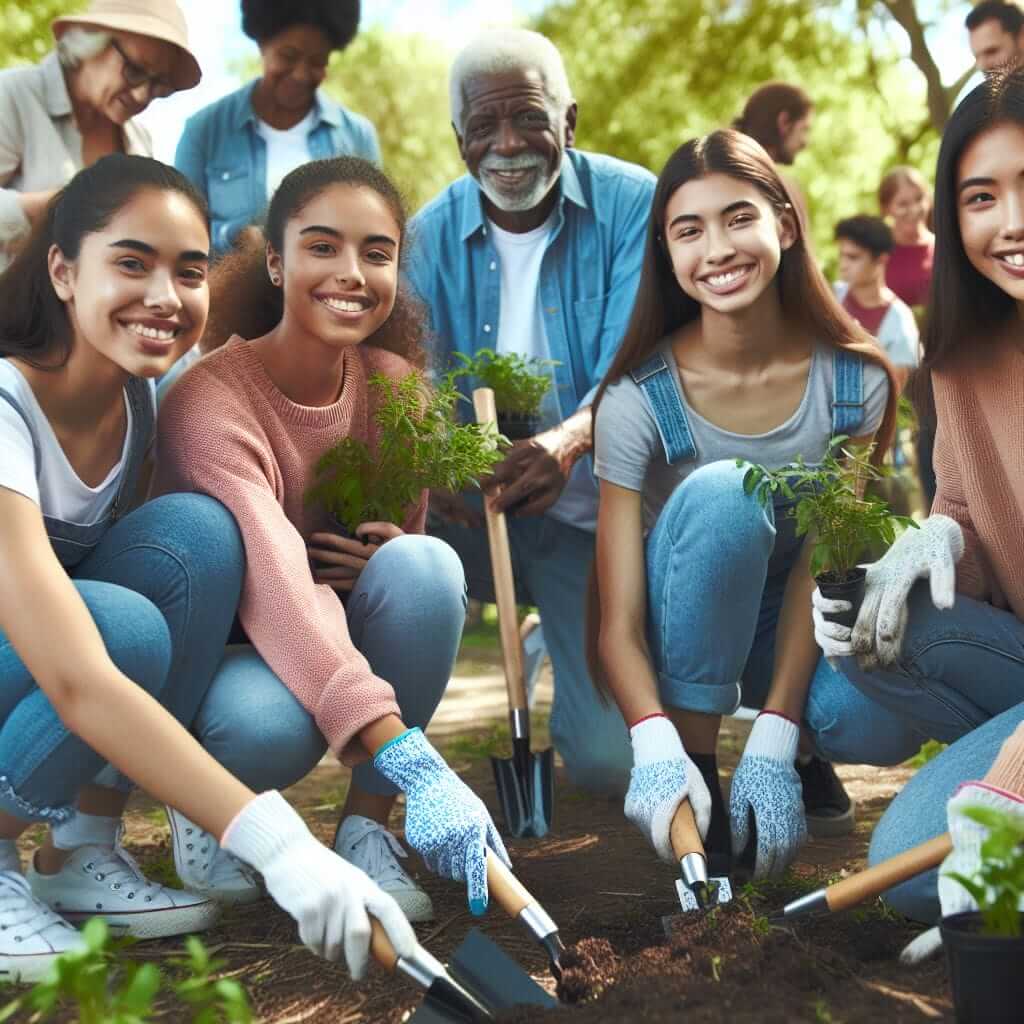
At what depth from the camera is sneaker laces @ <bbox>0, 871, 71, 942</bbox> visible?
2496 millimetres

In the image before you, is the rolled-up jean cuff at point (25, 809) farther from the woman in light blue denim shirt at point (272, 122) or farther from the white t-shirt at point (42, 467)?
the woman in light blue denim shirt at point (272, 122)

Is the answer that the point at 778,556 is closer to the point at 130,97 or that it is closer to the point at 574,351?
the point at 574,351

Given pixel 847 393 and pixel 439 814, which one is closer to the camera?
pixel 439 814

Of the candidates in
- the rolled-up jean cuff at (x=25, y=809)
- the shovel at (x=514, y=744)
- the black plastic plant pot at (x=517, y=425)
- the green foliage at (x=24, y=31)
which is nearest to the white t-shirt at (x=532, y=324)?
the black plastic plant pot at (x=517, y=425)

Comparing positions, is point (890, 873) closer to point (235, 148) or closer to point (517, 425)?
point (517, 425)

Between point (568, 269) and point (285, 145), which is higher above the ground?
point (285, 145)

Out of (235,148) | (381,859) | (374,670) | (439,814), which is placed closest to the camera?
(439,814)

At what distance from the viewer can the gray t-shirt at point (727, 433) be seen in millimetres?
3316

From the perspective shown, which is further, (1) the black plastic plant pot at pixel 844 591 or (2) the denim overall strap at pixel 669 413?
(2) the denim overall strap at pixel 669 413

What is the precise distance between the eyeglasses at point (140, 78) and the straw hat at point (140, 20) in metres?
0.05

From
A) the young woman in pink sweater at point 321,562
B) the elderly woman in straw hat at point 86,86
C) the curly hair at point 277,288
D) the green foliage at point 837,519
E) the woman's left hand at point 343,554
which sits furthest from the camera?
Answer: the elderly woman in straw hat at point 86,86

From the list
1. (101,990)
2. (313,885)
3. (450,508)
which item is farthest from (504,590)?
(101,990)

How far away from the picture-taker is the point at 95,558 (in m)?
2.82

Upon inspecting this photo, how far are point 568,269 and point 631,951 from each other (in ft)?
7.77
